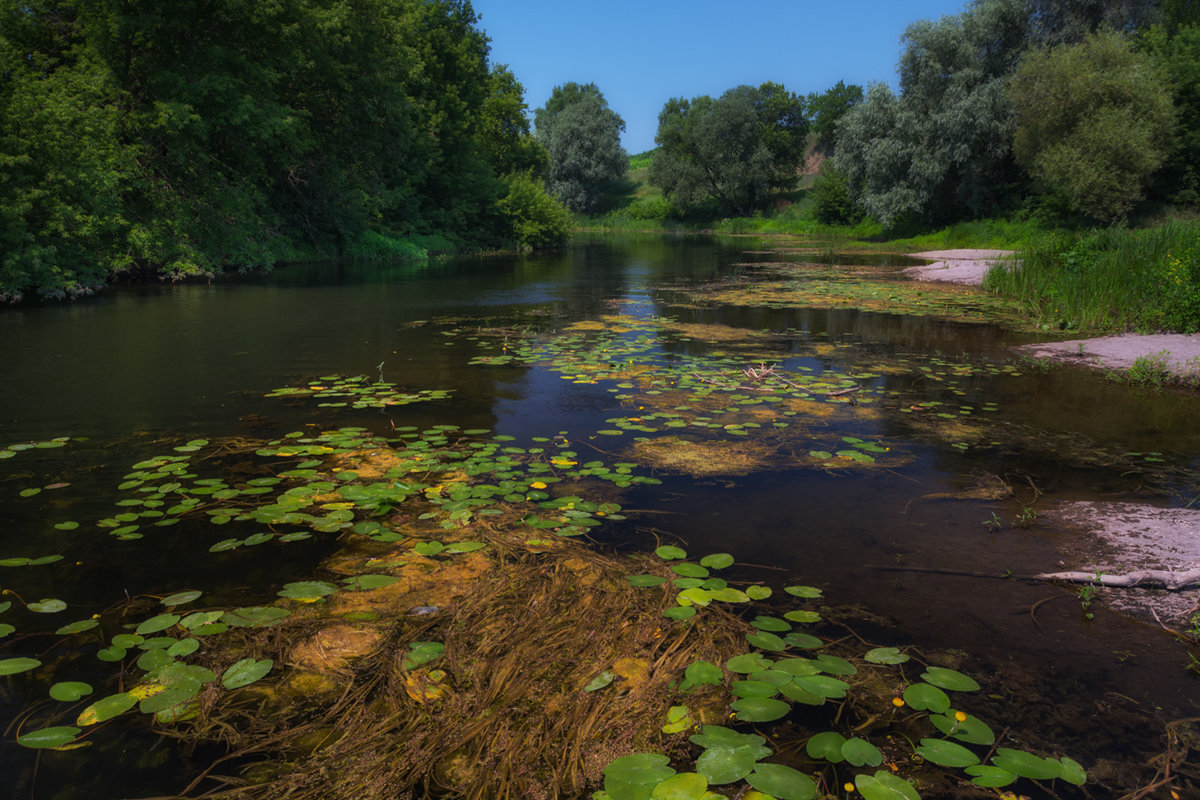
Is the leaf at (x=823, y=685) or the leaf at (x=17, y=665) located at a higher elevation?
the leaf at (x=17, y=665)

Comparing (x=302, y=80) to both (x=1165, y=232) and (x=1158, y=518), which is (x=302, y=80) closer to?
(x=1165, y=232)

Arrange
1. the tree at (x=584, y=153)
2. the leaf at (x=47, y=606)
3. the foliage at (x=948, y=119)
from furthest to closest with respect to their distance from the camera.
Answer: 1. the tree at (x=584, y=153)
2. the foliage at (x=948, y=119)
3. the leaf at (x=47, y=606)

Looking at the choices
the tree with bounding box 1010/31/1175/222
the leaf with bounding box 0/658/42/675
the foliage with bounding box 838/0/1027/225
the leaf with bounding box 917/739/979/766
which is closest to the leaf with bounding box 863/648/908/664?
the leaf with bounding box 917/739/979/766

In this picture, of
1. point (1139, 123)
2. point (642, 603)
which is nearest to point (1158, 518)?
point (642, 603)

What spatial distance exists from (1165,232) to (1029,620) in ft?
31.5

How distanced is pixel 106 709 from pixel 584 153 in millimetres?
54640

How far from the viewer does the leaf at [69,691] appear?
83.6 inches

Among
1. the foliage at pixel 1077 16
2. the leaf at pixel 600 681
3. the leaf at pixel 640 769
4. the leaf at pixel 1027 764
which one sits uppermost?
the foliage at pixel 1077 16

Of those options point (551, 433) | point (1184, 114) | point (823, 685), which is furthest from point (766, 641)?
point (1184, 114)

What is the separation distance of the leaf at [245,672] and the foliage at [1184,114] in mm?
28392

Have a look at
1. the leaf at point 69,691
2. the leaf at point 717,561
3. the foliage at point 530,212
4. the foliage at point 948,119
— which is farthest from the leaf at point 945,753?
the foliage at point 530,212

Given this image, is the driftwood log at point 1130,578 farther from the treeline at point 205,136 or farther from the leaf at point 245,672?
the treeline at point 205,136

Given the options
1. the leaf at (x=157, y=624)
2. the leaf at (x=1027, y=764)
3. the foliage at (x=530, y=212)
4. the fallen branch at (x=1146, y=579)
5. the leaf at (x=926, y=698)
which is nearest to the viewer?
the leaf at (x=1027, y=764)

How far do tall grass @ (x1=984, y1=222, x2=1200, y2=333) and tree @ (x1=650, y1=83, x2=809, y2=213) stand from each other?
131 feet
